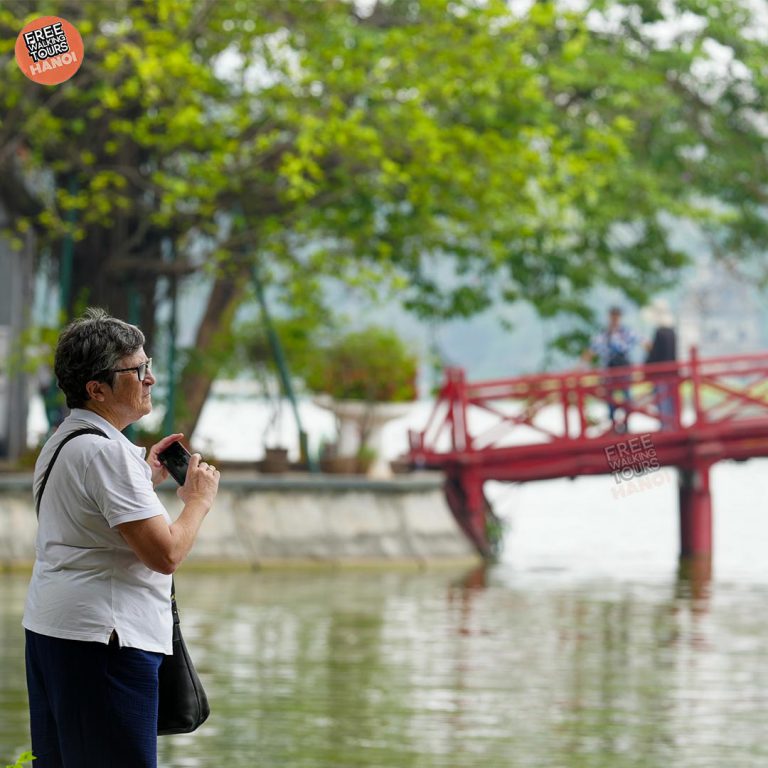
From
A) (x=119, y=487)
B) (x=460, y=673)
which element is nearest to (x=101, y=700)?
(x=119, y=487)

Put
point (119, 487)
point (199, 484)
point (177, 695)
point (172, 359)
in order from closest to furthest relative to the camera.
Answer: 1. point (119, 487)
2. point (199, 484)
3. point (177, 695)
4. point (172, 359)

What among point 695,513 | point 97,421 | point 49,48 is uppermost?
point 49,48

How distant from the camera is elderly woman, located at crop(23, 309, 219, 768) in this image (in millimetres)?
4781

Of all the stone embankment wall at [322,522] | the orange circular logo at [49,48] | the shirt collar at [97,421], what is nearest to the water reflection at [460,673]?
the stone embankment wall at [322,522]

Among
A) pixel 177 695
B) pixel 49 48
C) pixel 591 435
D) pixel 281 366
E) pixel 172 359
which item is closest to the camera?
pixel 177 695

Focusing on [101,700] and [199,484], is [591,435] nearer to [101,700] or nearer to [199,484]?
[199,484]

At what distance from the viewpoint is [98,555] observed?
4.81 m

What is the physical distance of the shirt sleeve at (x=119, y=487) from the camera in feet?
15.6

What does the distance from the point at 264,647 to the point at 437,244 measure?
1104 cm

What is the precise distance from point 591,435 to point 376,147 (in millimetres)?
6116

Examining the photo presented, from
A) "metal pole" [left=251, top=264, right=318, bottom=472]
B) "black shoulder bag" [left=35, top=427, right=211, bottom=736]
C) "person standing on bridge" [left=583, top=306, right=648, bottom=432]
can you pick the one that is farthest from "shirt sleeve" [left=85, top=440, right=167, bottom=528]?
"person standing on bridge" [left=583, top=306, right=648, bottom=432]

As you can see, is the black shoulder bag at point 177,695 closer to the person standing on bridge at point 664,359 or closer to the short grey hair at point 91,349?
the short grey hair at point 91,349

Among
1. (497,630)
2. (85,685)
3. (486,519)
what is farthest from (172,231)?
(85,685)

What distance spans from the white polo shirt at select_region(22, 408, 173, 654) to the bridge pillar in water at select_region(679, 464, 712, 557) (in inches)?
829
